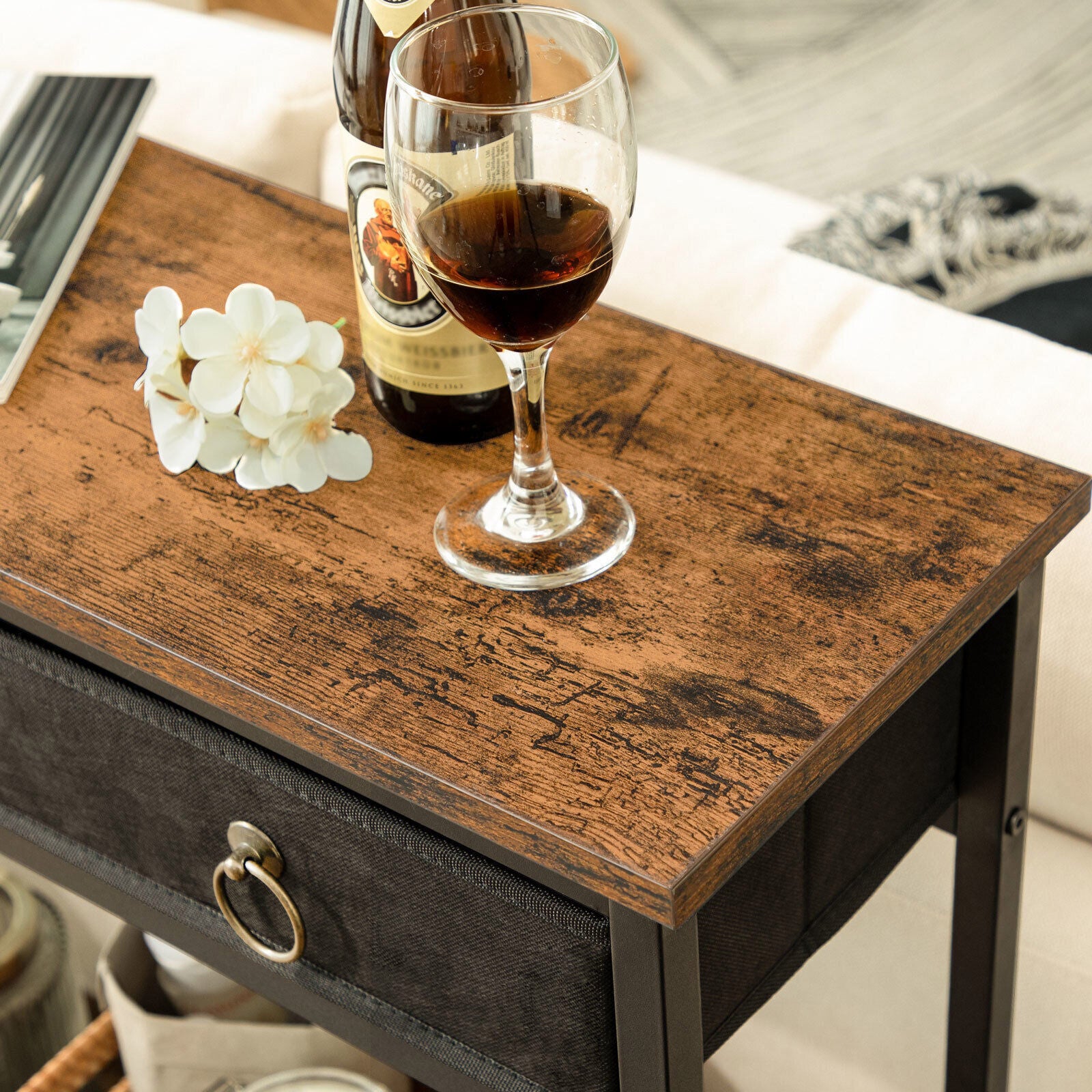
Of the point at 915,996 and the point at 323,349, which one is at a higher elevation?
the point at 323,349

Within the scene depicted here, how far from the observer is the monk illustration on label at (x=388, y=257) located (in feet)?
2.06

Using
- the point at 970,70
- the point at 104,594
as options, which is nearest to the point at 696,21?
the point at 970,70

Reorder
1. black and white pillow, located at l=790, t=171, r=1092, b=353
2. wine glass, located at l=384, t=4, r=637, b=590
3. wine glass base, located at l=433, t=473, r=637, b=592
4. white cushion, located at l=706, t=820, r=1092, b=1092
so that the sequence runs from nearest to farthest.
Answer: wine glass, located at l=384, t=4, r=637, b=590 < wine glass base, located at l=433, t=473, r=637, b=592 < white cushion, located at l=706, t=820, r=1092, b=1092 < black and white pillow, located at l=790, t=171, r=1092, b=353

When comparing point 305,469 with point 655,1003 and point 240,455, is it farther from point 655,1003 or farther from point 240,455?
point 655,1003

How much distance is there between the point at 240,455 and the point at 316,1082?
494 millimetres

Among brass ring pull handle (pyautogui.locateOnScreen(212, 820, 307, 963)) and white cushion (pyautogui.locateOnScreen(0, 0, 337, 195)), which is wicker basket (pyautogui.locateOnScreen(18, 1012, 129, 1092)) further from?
white cushion (pyautogui.locateOnScreen(0, 0, 337, 195))

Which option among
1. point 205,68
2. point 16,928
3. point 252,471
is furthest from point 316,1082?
point 205,68

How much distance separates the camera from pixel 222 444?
0.65m

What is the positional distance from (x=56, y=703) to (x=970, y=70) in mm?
2747

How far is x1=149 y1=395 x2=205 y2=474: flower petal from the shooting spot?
650 mm

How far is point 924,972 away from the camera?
2.99 ft

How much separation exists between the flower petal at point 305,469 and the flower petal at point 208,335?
58mm

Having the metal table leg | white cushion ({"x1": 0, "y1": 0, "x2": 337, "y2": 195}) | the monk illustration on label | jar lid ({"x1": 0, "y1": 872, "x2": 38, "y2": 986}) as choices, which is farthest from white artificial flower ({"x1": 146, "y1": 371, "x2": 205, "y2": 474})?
jar lid ({"x1": 0, "y1": 872, "x2": 38, "y2": 986})

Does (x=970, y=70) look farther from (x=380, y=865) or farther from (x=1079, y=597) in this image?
(x=380, y=865)
